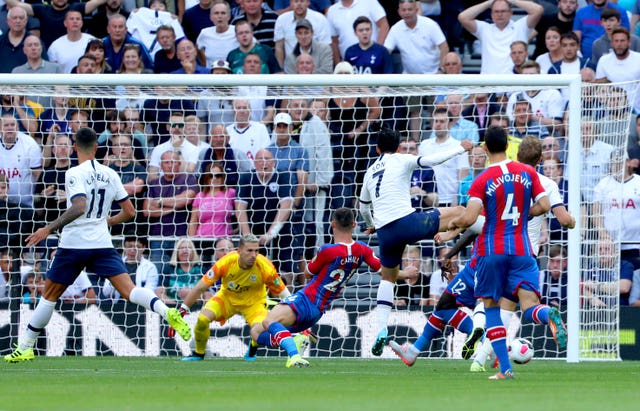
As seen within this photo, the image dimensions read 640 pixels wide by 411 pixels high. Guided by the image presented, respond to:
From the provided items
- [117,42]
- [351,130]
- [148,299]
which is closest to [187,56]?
[117,42]

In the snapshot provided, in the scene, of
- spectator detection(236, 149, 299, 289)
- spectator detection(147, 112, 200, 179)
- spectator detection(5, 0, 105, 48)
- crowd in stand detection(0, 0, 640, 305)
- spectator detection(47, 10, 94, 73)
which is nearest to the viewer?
crowd in stand detection(0, 0, 640, 305)

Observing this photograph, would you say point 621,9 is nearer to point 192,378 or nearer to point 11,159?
point 11,159

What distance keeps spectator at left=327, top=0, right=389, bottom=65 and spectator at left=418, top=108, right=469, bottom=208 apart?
354 cm

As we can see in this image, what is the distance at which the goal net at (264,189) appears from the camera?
16.0 metres

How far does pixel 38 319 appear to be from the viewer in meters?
13.5

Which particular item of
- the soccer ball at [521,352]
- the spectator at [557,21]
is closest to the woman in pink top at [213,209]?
the spectator at [557,21]

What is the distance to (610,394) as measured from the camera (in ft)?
31.1

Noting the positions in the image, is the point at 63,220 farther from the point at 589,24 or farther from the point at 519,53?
the point at 589,24

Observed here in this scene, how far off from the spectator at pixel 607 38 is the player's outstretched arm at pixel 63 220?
361 inches

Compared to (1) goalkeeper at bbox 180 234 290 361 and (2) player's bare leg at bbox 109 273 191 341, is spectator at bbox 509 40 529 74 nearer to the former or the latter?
(1) goalkeeper at bbox 180 234 290 361

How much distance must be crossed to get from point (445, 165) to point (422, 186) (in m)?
0.41

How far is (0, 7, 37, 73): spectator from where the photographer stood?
19.9 metres

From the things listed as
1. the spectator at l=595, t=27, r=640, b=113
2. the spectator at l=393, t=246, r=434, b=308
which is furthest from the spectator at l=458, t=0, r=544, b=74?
the spectator at l=393, t=246, r=434, b=308

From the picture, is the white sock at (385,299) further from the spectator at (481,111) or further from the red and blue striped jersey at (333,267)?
the spectator at (481,111)
